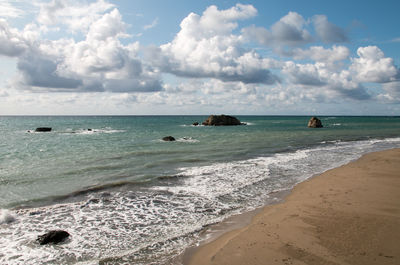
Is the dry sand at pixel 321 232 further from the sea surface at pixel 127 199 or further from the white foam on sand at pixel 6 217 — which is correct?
the white foam on sand at pixel 6 217

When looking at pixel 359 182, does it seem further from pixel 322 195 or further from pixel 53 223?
pixel 53 223

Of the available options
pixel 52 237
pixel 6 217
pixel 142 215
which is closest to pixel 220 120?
pixel 142 215

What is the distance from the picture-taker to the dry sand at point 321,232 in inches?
269

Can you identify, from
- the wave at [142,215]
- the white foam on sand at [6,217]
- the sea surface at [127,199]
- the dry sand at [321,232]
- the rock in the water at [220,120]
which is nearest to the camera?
the dry sand at [321,232]

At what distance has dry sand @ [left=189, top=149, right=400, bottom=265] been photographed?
22.4 ft

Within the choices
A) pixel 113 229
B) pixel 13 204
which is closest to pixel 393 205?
pixel 113 229

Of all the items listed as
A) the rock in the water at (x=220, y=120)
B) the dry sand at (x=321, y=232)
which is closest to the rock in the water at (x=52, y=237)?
the dry sand at (x=321, y=232)

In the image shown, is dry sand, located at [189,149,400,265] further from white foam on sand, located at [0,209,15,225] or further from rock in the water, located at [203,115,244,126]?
rock in the water, located at [203,115,244,126]

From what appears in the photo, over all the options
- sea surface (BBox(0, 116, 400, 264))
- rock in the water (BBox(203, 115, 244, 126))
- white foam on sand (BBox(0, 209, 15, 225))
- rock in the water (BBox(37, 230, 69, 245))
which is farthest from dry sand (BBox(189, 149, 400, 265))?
rock in the water (BBox(203, 115, 244, 126))

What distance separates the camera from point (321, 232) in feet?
27.0

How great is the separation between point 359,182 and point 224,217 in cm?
910

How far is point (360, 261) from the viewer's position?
254 inches

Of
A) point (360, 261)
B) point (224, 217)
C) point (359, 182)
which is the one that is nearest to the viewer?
point (360, 261)

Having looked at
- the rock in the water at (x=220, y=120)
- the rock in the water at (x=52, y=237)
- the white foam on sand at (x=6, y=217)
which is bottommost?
the white foam on sand at (x=6, y=217)
